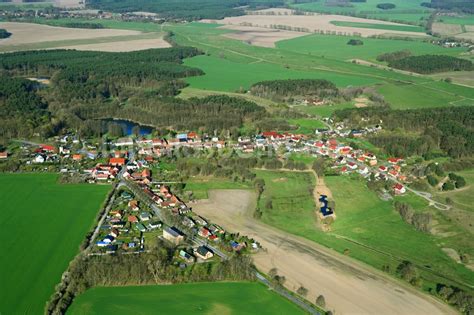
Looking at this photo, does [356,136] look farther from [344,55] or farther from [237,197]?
[344,55]

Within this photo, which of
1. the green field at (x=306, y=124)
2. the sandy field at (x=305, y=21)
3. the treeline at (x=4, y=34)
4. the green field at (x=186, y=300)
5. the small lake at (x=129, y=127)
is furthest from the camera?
the sandy field at (x=305, y=21)

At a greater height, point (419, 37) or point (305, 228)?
point (419, 37)

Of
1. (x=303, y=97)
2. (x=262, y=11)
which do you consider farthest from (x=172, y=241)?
(x=262, y=11)

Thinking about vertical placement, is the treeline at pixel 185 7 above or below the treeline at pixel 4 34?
above

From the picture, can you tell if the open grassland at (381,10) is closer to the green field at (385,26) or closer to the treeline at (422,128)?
the green field at (385,26)

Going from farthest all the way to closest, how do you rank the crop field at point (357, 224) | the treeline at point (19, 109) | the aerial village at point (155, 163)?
the treeline at point (19, 109) → the aerial village at point (155, 163) → the crop field at point (357, 224)

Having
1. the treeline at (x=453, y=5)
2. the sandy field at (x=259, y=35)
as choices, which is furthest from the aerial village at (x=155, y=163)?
the treeline at (x=453, y=5)
